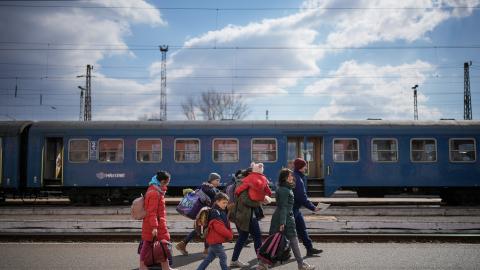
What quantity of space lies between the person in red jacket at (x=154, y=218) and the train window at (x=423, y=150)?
12226 mm

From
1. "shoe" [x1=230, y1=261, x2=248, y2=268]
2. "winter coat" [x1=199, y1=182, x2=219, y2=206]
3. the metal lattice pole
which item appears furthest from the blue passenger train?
the metal lattice pole

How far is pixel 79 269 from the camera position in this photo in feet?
21.0

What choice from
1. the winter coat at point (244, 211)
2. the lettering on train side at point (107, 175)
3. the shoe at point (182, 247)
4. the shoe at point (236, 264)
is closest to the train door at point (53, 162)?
the lettering on train side at point (107, 175)

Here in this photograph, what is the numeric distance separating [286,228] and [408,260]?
2.24 m

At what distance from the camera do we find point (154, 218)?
18.0ft

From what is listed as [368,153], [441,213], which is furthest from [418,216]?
[368,153]

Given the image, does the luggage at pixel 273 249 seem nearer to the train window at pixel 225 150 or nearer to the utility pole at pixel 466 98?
the train window at pixel 225 150

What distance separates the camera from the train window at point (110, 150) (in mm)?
15547

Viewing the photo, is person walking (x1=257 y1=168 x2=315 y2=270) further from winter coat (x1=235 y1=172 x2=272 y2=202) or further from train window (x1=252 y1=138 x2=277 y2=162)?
train window (x1=252 y1=138 x2=277 y2=162)

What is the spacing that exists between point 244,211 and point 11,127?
1278cm

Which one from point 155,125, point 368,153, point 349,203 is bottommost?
point 349,203

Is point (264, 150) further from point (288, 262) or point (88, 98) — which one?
point (88, 98)

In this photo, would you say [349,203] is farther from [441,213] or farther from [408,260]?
[408,260]

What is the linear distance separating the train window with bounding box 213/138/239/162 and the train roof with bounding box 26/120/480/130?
57 cm
